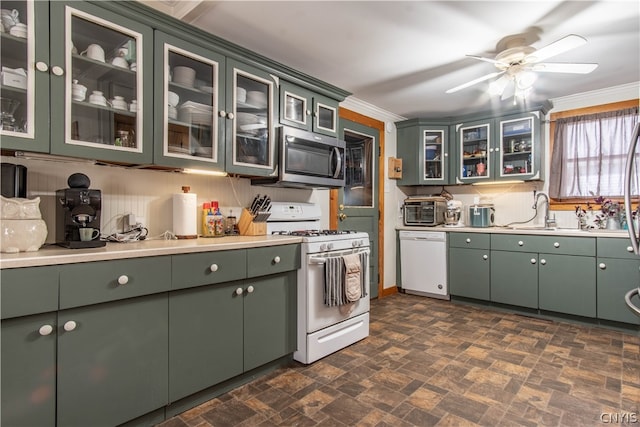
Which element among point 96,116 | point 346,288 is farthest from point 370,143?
point 96,116

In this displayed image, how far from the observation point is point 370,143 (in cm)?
425

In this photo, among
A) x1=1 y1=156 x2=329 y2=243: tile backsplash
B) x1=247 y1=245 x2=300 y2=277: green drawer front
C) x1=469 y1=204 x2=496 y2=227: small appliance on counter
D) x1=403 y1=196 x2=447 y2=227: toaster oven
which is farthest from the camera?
x1=403 y1=196 x2=447 y2=227: toaster oven

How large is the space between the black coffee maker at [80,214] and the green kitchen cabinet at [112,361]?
378mm

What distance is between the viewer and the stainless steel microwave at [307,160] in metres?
2.63

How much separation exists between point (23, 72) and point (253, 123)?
4.26 feet

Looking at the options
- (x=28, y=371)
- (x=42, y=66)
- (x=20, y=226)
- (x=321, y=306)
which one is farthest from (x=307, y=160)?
(x=28, y=371)

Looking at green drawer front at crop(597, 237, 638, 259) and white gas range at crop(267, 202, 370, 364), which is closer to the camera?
white gas range at crop(267, 202, 370, 364)

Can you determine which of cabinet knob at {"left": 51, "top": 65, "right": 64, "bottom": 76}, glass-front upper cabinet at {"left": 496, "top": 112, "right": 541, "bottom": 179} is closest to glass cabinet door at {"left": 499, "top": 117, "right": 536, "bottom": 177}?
glass-front upper cabinet at {"left": 496, "top": 112, "right": 541, "bottom": 179}

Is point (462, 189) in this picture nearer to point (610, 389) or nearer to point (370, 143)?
point (370, 143)

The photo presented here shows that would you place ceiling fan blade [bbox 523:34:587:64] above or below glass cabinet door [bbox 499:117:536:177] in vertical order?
above

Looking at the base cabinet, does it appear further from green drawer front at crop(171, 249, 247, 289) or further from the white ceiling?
the white ceiling

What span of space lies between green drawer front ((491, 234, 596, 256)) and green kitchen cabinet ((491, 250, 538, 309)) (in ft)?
0.22

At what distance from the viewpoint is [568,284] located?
328 centimetres

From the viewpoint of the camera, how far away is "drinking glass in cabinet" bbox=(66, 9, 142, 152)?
1.68 m
